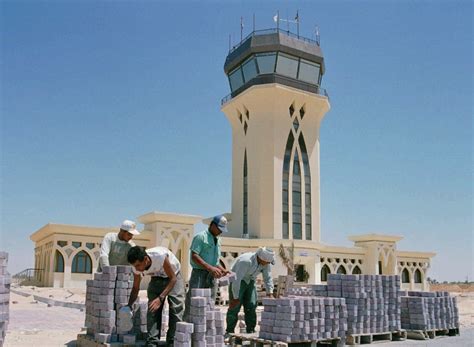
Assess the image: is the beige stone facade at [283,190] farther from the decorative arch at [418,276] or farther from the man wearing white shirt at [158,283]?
the man wearing white shirt at [158,283]

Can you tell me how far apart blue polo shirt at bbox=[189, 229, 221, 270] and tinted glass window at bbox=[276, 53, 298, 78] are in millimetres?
28715

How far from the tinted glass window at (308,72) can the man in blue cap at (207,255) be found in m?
29.9

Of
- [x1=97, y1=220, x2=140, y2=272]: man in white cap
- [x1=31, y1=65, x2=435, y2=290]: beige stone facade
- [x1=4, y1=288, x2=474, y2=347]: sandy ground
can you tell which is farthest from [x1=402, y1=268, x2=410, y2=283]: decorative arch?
[x1=97, y1=220, x2=140, y2=272]: man in white cap

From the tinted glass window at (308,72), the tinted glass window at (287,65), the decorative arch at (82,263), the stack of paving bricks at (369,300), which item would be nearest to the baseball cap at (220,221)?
the stack of paving bricks at (369,300)

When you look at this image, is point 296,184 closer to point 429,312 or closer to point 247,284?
point 429,312

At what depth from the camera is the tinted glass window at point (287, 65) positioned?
115 feet

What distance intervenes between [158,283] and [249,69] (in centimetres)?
3057

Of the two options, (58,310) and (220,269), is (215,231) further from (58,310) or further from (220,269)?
(58,310)

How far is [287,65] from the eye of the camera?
35.4m

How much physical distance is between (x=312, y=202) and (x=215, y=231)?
29.0 meters

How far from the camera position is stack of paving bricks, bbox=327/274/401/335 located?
10430 mm

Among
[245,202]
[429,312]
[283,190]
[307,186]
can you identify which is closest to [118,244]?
[429,312]

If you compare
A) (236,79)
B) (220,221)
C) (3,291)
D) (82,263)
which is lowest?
(3,291)

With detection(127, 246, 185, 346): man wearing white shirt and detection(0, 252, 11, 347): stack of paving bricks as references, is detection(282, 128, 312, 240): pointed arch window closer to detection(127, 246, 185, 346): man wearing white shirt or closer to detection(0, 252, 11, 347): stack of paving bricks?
A: detection(127, 246, 185, 346): man wearing white shirt
